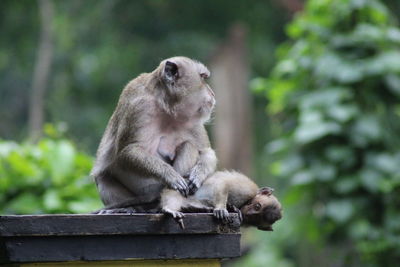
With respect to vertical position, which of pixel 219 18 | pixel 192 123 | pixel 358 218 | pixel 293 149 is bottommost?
pixel 192 123

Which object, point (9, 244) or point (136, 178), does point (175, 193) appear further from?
point (9, 244)

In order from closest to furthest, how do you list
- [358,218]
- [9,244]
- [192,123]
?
[9,244] → [192,123] → [358,218]

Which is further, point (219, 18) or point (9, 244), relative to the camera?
point (219, 18)

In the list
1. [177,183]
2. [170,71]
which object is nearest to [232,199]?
[177,183]

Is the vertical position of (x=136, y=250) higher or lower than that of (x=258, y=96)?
lower

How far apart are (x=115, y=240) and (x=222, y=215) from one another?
1.96 ft

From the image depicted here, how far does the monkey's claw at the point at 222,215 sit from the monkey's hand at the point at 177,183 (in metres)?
0.38

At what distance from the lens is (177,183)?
479cm

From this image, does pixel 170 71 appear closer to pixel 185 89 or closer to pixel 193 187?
pixel 185 89

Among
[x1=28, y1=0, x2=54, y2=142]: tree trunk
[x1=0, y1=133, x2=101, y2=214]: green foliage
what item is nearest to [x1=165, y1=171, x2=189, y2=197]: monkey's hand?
[x1=0, y1=133, x2=101, y2=214]: green foliage

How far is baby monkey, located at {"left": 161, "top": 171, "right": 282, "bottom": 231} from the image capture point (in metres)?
4.61

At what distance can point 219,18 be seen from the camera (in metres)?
21.9

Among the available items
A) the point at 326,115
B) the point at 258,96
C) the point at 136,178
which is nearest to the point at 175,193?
the point at 136,178

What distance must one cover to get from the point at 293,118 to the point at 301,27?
109cm
